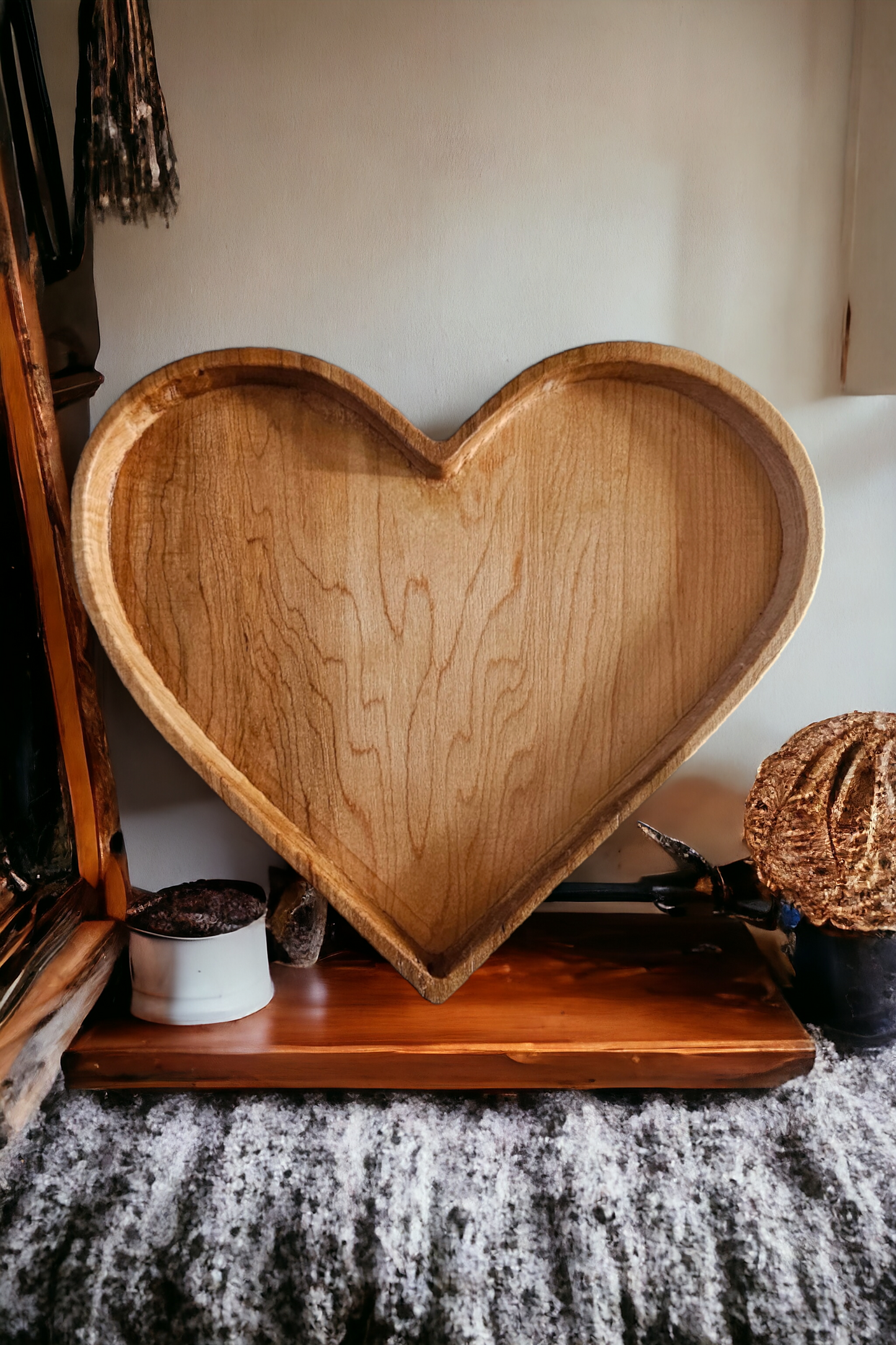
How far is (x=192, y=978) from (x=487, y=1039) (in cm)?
27

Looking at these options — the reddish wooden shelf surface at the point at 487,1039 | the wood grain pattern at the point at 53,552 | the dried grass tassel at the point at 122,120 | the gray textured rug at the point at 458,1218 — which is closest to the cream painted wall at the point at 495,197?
the dried grass tassel at the point at 122,120

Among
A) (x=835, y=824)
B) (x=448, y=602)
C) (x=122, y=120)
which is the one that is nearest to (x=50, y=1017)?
(x=448, y=602)

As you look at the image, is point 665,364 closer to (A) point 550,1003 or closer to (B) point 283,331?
(B) point 283,331

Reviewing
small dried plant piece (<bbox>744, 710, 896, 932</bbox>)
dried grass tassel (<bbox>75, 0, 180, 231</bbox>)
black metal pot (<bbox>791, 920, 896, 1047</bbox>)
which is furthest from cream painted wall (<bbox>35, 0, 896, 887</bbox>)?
black metal pot (<bbox>791, 920, 896, 1047</bbox>)

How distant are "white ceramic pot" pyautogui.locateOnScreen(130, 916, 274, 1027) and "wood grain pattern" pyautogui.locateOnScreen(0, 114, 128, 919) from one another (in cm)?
11

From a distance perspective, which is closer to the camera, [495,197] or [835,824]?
[835,824]

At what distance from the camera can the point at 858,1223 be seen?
2.07 feet

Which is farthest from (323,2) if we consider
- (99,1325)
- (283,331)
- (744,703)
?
(99,1325)

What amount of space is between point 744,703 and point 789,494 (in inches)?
10.7

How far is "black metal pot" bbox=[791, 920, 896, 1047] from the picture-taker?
80cm

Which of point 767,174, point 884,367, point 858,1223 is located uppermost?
point 767,174

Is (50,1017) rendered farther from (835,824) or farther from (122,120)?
(122,120)

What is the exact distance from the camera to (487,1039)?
768mm

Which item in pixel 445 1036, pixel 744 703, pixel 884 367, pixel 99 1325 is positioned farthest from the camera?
pixel 744 703
